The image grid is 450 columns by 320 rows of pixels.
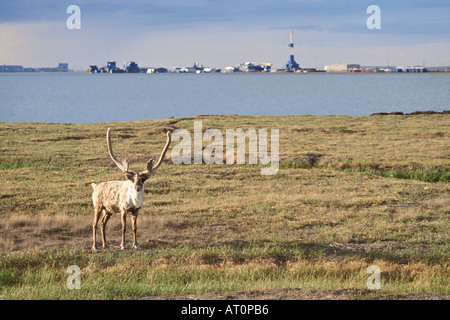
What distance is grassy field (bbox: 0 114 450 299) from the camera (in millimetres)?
13195

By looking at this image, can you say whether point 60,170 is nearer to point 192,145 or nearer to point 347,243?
point 192,145

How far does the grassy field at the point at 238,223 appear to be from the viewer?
13.2 meters

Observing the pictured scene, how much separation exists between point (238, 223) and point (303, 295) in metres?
11.6

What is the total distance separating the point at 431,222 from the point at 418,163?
14.8 m

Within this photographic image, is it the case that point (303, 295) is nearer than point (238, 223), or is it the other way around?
point (303, 295)

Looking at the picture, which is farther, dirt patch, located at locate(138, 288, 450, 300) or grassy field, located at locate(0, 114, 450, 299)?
grassy field, located at locate(0, 114, 450, 299)

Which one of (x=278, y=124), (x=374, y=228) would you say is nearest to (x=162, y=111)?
(x=278, y=124)

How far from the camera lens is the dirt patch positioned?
9.84 meters

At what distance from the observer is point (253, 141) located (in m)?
49.1

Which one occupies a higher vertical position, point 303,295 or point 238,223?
point 303,295

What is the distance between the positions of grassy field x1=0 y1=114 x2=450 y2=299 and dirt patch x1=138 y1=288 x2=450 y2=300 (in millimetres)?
96

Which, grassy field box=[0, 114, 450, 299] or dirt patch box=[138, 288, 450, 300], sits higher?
dirt patch box=[138, 288, 450, 300]

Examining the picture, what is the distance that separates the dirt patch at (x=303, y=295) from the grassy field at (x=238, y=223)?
0.10 meters

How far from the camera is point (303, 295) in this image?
9.97m
